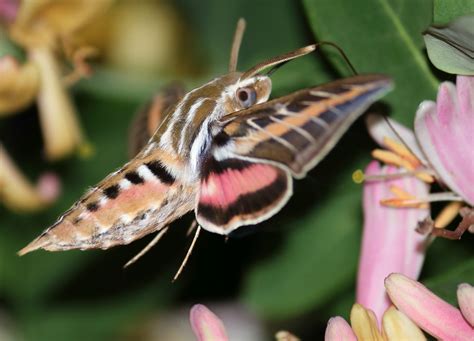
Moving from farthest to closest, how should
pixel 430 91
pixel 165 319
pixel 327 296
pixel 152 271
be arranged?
pixel 165 319 → pixel 152 271 → pixel 327 296 → pixel 430 91

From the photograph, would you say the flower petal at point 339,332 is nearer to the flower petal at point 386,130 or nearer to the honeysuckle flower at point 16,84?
the flower petal at point 386,130

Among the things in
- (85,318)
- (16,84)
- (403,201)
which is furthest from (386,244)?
(85,318)

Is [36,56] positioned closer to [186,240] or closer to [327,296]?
[186,240]

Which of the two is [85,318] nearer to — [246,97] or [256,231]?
[256,231]

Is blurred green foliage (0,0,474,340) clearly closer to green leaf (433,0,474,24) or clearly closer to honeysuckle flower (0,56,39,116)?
green leaf (433,0,474,24)

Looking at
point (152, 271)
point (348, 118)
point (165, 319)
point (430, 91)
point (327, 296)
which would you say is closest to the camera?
point (348, 118)

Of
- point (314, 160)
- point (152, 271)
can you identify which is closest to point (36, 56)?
point (152, 271)

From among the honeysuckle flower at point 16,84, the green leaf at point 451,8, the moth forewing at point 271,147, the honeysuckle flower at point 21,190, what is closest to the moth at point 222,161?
the moth forewing at point 271,147
